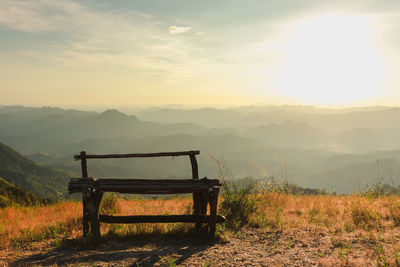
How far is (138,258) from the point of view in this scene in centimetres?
502

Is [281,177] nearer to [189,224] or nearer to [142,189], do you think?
[189,224]

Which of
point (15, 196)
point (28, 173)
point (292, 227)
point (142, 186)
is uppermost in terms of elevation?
point (142, 186)

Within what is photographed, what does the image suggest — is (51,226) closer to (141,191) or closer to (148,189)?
(141,191)

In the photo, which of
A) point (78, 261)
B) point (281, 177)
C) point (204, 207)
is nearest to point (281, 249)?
point (204, 207)

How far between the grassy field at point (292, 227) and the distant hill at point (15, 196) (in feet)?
11.3

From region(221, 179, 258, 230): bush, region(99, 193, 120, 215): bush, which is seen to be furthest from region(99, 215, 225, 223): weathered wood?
region(99, 193, 120, 215): bush

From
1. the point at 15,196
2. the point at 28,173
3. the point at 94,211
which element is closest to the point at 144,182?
the point at 94,211

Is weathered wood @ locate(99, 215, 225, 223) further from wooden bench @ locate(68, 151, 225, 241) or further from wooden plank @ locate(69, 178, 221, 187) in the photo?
wooden plank @ locate(69, 178, 221, 187)

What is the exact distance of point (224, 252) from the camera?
208 inches

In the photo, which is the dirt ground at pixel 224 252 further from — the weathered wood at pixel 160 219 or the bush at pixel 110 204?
the bush at pixel 110 204

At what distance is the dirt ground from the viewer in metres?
4.78

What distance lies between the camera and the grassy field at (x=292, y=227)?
5.15 meters

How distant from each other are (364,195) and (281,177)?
2.98 meters

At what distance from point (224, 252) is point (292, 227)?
87.8 inches
